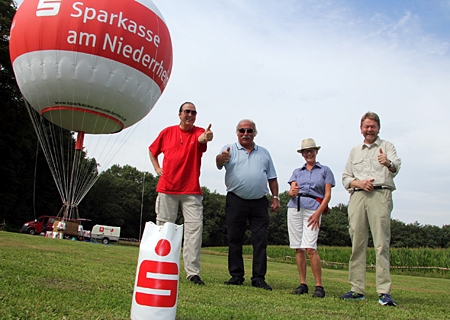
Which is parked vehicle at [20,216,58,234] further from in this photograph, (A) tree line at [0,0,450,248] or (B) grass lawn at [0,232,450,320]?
(B) grass lawn at [0,232,450,320]

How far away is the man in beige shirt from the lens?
439 cm

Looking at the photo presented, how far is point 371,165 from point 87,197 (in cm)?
4525

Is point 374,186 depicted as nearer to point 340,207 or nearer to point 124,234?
point 124,234

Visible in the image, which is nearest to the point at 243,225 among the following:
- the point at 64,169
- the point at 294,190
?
the point at 294,190

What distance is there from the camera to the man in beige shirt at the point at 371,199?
4.39m

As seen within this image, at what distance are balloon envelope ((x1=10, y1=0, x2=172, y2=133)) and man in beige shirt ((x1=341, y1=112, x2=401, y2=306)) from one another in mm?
9155

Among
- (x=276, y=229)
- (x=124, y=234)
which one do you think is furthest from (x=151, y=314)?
(x=276, y=229)

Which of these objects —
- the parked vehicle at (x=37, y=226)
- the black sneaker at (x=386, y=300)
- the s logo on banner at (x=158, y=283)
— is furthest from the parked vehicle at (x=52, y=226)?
the s logo on banner at (x=158, y=283)

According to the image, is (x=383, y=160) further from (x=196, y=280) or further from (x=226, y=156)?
(x=196, y=280)

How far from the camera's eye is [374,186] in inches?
178

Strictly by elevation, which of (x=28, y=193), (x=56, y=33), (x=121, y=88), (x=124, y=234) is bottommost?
(x=124, y=234)

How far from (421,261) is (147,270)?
69.7 feet

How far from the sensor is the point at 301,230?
5012mm

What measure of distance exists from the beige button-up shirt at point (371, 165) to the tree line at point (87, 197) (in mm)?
2486
